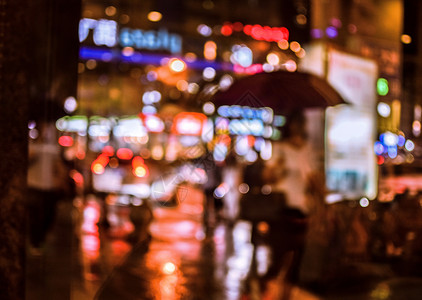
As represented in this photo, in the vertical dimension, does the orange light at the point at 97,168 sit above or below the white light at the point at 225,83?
below

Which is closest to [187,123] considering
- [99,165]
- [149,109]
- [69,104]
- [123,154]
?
[123,154]

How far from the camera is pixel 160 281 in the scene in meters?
8.27

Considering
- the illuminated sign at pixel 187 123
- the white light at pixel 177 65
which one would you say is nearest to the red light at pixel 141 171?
the white light at pixel 177 65

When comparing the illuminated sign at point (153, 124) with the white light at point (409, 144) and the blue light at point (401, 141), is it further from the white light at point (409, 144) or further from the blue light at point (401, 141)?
the white light at point (409, 144)

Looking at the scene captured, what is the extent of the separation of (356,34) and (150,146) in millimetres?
16832

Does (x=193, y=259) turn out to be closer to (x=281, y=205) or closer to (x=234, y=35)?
(x=281, y=205)

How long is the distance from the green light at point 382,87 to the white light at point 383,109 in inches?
6.4

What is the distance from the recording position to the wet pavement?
4.64m

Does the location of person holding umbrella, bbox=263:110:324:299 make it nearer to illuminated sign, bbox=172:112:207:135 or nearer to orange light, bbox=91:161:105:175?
orange light, bbox=91:161:105:175

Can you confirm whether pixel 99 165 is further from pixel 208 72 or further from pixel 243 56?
pixel 243 56

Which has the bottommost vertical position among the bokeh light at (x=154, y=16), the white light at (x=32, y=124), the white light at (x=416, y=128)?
the white light at (x=32, y=124)

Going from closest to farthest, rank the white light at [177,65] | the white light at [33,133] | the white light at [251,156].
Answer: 1. the white light at [33,133]
2. the white light at [251,156]
3. the white light at [177,65]

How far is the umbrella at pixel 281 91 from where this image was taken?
235 inches

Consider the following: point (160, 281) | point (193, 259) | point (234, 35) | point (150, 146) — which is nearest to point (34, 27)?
point (160, 281)
